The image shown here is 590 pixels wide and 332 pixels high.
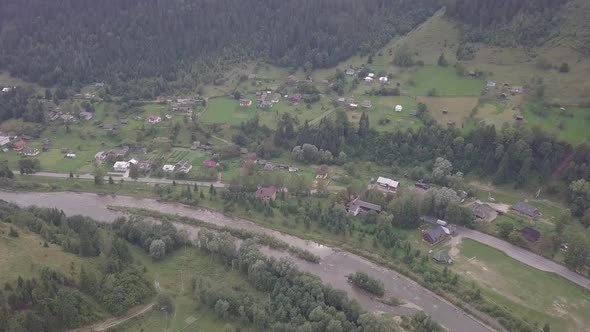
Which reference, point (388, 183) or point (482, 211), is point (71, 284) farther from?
point (482, 211)

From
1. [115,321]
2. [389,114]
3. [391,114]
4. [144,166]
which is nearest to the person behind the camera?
[115,321]

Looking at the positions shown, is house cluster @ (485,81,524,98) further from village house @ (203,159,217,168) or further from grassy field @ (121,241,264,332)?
grassy field @ (121,241,264,332)

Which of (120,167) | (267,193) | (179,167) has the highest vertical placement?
(179,167)

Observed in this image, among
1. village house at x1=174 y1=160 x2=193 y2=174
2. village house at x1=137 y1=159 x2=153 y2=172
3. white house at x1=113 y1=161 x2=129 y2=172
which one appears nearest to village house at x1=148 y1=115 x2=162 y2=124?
village house at x1=137 y1=159 x2=153 y2=172

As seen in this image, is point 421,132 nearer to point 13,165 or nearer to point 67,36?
point 13,165

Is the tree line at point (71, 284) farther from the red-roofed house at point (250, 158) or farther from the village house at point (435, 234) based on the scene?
the village house at point (435, 234)

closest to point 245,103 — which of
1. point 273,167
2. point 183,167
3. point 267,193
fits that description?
point 273,167

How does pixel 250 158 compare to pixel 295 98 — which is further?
pixel 295 98
